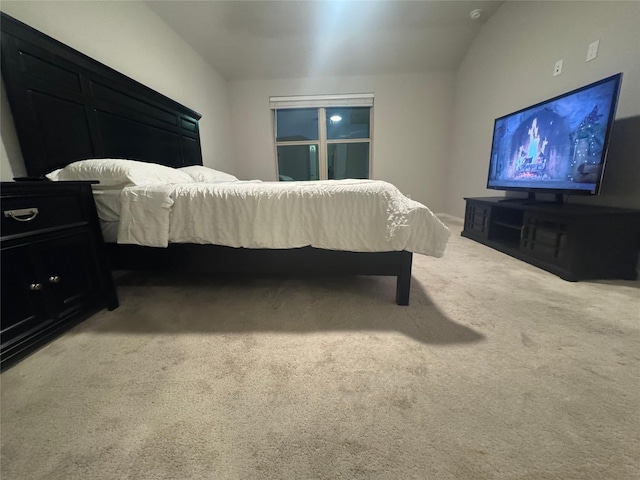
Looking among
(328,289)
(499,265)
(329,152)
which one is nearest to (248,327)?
(328,289)

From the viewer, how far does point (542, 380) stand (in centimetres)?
88

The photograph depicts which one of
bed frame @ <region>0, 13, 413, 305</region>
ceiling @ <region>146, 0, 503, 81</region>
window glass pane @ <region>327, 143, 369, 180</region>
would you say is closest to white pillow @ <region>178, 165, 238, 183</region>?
bed frame @ <region>0, 13, 413, 305</region>

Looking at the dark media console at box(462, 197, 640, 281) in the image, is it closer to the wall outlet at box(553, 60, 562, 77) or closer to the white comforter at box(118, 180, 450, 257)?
the white comforter at box(118, 180, 450, 257)

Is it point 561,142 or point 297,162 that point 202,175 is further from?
point 561,142

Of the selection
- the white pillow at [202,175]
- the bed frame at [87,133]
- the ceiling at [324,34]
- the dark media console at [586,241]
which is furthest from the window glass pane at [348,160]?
the bed frame at [87,133]

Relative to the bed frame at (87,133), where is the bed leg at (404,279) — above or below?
below

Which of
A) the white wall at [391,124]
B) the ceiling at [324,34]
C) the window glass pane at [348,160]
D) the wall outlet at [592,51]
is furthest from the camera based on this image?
the window glass pane at [348,160]

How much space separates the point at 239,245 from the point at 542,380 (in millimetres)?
1406

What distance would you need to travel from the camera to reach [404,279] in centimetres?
137

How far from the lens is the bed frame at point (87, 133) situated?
4.50 feet

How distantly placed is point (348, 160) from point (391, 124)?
2.96 feet

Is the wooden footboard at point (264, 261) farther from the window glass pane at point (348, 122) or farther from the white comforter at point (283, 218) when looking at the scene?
the window glass pane at point (348, 122)

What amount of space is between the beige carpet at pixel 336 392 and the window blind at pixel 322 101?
12.0ft

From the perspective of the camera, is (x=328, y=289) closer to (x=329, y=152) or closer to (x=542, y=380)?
(x=542, y=380)
